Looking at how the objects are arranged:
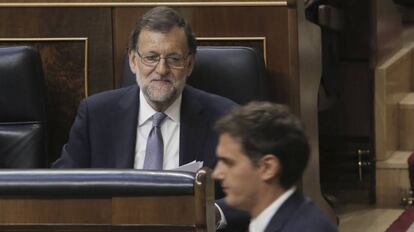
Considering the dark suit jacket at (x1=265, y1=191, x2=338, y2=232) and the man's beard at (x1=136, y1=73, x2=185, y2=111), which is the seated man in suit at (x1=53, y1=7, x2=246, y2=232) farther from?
the dark suit jacket at (x1=265, y1=191, x2=338, y2=232)

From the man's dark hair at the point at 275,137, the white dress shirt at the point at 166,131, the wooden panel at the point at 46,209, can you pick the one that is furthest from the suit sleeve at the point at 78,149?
the man's dark hair at the point at 275,137

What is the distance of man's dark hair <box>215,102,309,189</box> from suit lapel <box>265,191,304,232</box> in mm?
20

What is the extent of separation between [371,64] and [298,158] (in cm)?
317

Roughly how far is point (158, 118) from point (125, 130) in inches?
3.5

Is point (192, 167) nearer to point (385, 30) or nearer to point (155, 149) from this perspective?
point (155, 149)

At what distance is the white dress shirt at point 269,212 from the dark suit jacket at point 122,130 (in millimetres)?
1170

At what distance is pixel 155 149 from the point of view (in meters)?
2.65

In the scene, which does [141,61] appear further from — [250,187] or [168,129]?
[250,187]

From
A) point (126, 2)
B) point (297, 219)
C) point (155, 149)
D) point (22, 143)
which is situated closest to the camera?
point (297, 219)

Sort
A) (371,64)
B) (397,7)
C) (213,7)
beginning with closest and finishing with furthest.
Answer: (213,7) → (371,64) → (397,7)

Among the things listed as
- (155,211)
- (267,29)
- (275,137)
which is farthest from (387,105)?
(275,137)

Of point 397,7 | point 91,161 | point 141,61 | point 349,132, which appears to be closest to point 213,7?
point 141,61

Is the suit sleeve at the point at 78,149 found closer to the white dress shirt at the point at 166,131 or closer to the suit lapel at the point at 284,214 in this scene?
the white dress shirt at the point at 166,131

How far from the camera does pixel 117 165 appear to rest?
2680mm
